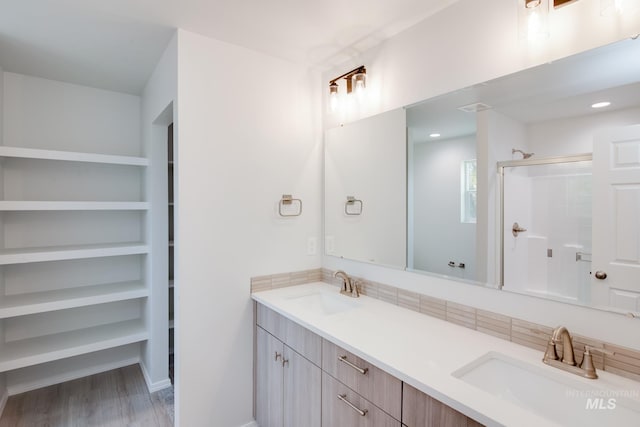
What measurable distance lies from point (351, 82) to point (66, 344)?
2851mm

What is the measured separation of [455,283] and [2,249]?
3140 millimetres

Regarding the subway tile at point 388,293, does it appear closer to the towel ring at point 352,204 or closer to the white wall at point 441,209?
the white wall at point 441,209

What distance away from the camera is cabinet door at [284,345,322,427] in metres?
1.54

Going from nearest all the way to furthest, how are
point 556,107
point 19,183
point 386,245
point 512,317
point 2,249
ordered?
point 556,107 → point 512,317 → point 386,245 → point 2,249 → point 19,183

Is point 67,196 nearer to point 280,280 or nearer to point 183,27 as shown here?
point 183,27

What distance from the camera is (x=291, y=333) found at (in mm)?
1715

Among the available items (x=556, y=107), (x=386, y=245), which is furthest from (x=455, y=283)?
(x=556, y=107)

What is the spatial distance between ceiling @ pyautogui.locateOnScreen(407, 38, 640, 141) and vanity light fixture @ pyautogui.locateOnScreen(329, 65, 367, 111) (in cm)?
58

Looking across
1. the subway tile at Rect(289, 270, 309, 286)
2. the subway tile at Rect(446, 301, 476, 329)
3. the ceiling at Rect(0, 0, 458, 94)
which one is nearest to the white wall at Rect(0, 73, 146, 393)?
the ceiling at Rect(0, 0, 458, 94)

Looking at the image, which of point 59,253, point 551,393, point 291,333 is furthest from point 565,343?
point 59,253

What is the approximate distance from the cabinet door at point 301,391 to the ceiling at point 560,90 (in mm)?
1406

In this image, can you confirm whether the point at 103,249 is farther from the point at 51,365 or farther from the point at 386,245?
the point at 386,245

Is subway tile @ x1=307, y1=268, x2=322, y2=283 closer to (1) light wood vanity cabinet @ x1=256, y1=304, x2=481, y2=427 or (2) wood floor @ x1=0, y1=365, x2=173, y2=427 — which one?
(1) light wood vanity cabinet @ x1=256, y1=304, x2=481, y2=427

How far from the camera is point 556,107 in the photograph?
1.27 meters
